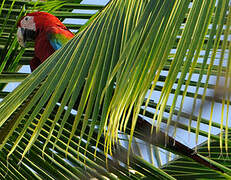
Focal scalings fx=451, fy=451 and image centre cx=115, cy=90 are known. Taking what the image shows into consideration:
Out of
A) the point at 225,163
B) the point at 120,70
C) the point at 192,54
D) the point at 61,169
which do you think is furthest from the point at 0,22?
the point at 192,54

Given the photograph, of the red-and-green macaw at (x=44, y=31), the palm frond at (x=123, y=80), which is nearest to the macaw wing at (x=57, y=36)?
the red-and-green macaw at (x=44, y=31)

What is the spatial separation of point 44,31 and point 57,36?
104mm

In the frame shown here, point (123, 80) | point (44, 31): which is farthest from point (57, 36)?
point (123, 80)

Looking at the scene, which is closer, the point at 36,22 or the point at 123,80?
the point at 123,80

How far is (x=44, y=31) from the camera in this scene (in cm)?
180

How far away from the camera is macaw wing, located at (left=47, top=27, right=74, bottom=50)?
170 cm

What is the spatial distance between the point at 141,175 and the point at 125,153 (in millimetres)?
55

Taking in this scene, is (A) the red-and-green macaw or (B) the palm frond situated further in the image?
(A) the red-and-green macaw

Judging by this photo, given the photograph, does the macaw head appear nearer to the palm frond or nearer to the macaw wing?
the macaw wing

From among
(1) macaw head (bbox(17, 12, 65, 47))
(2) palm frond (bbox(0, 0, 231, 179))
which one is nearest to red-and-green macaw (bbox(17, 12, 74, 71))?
(1) macaw head (bbox(17, 12, 65, 47))

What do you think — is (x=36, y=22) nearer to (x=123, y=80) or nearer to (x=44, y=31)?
(x=44, y=31)

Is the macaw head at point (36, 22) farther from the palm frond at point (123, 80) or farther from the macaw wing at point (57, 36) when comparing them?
the palm frond at point (123, 80)

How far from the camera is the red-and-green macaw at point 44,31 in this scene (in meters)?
1.68

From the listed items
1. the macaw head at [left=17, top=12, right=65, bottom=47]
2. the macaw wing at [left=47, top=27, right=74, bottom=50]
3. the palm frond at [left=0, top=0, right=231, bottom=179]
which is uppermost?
the macaw head at [left=17, top=12, right=65, bottom=47]
